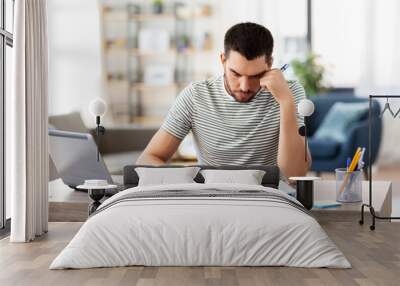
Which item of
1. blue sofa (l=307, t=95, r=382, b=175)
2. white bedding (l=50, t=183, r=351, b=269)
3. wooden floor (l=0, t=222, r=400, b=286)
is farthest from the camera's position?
blue sofa (l=307, t=95, r=382, b=175)

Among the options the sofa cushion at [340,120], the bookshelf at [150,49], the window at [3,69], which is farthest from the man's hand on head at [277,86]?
the bookshelf at [150,49]

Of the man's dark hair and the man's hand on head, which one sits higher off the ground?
the man's dark hair

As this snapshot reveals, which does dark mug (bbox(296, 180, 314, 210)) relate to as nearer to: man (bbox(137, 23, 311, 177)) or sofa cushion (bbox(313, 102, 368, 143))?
man (bbox(137, 23, 311, 177))

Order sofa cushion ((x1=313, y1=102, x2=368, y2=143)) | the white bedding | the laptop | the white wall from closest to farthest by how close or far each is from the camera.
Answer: the white bedding < the laptop < sofa cushion ((x1=313, y1=102, x2=368, y2=143)) < the white wall

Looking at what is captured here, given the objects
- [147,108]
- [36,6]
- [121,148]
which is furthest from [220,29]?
[36,6]

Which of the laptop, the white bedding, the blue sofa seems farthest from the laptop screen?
the blue sofa

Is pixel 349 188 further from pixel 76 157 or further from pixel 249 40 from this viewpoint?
pixel 76 157

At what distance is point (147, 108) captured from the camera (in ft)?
32.6

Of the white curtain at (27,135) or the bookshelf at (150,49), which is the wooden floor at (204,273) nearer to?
the white curtain at (27,135)

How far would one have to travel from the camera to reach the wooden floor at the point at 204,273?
288cm

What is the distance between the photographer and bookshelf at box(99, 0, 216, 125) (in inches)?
380

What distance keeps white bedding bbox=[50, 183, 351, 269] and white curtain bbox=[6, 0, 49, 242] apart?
2.84ft

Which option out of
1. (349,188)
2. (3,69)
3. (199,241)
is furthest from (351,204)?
(3,69)

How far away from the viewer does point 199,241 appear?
3123 mm
